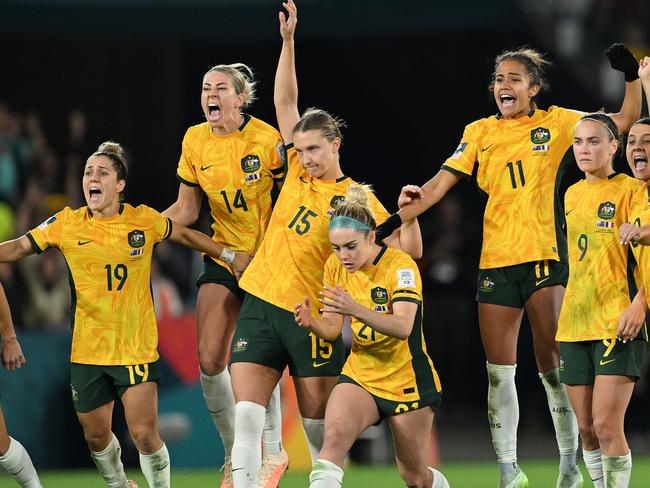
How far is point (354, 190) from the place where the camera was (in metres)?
7.04

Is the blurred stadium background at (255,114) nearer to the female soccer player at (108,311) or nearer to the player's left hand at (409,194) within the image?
the female soccer player at (108,311)

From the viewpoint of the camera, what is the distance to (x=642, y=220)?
6992mm

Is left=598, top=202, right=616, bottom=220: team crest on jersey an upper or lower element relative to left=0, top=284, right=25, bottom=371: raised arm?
upper

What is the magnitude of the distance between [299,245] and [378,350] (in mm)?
851

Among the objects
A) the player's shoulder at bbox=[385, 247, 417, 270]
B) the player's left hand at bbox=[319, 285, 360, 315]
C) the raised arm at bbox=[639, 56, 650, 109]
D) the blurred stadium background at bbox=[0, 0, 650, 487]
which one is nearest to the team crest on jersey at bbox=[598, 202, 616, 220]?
the raised arm at bbox=[639, 56, 650, 109]

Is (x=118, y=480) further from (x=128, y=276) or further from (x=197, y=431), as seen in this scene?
(x=197, y=431)

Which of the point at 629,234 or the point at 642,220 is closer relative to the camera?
the point at 629,234

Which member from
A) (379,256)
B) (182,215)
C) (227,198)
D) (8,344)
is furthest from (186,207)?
(379,256)

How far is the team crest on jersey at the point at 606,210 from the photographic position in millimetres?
7188

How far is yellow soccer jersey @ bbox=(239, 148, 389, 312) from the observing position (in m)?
7.26

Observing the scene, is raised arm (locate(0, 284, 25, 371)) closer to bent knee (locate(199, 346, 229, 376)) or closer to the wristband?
bent knee (locate(199, 346, 229, 376))

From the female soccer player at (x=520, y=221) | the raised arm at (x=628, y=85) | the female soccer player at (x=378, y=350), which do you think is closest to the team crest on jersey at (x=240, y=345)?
the female soccer player at (x=378, y=350)

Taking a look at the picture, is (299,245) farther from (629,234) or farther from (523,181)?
(629,234)

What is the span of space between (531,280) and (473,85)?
29.7ft
